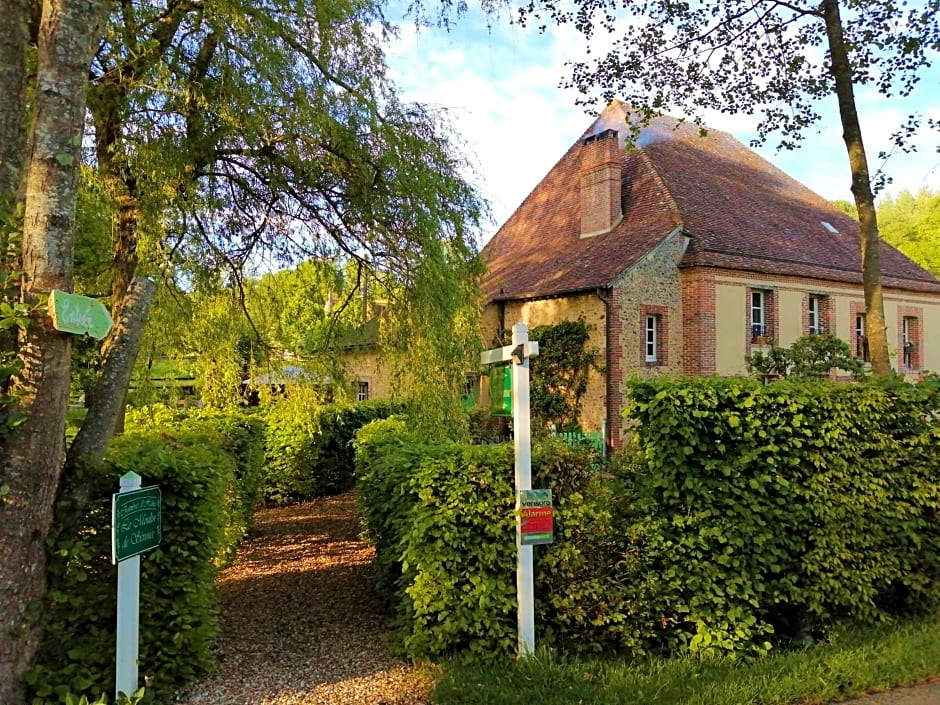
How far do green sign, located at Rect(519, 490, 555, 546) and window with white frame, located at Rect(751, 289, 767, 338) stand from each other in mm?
15990

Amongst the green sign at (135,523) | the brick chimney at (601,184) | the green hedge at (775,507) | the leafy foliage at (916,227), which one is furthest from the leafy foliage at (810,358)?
the leafy foliage at (916,227)

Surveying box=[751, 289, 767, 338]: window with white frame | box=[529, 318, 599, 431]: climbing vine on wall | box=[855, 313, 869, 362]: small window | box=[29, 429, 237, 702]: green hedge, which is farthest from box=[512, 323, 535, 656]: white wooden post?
box=[855, 313, 869, 362]: small window

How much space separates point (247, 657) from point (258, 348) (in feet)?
13.6

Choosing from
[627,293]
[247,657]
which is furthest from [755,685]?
[627,293]

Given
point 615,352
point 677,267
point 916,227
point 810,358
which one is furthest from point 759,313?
point 916,227

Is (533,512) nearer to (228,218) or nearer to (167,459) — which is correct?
(167,459)

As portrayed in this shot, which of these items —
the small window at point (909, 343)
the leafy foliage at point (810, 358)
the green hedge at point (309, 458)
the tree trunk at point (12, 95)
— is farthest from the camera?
the small window at point (909, 343)

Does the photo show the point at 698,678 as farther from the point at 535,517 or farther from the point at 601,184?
the point at 601,184

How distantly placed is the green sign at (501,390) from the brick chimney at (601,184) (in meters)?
14.7

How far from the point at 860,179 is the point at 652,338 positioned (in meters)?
9.03

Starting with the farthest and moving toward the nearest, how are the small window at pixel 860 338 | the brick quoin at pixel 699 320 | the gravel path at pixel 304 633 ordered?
the small window at pixel 860 338
the brick quoin at pixel 699 320
the gravel path at pixel 304 633

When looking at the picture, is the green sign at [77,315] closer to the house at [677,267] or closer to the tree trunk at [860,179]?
the tree trunk at [860,179]

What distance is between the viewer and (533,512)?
4375 millimetres

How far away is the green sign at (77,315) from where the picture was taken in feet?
11.2
